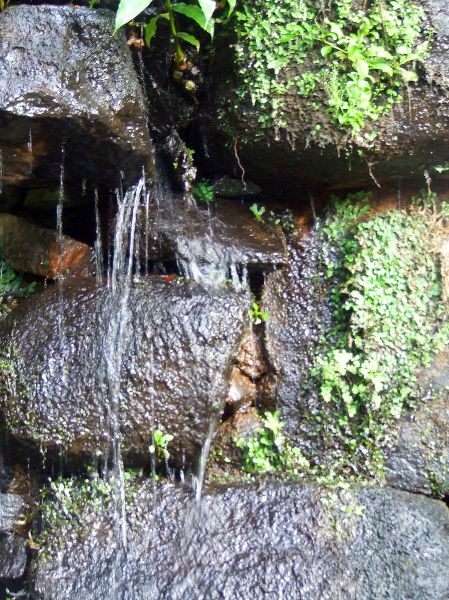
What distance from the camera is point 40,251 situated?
429 cm

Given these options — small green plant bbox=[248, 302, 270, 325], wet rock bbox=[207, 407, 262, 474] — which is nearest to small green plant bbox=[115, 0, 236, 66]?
small green plant bbox=[248, 302, 270, 325]

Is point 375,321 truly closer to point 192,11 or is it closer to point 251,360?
Result: point 251,360

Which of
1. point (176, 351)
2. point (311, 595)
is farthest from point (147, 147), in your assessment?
point (311, 595)

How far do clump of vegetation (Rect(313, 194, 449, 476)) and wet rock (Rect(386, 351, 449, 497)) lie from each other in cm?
8

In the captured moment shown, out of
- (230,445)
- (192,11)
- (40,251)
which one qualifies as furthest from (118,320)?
(192,11)

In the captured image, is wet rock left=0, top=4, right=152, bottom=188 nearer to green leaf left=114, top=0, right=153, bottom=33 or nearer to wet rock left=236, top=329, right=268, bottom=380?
green leaf left=114, top=0, right=153, bottom=33

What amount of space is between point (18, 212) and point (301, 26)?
7.40 feet

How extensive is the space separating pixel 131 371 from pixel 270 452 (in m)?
1.02

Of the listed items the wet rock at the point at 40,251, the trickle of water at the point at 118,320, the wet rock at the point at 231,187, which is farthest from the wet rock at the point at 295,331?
the wet rock at the point at 40,251

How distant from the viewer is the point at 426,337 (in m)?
4.15

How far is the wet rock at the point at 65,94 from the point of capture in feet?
10.9

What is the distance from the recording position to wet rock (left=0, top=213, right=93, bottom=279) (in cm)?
426

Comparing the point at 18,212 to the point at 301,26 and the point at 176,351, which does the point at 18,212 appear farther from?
the point at 301,26

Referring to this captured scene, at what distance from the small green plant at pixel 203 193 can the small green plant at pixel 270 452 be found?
1.60 m
